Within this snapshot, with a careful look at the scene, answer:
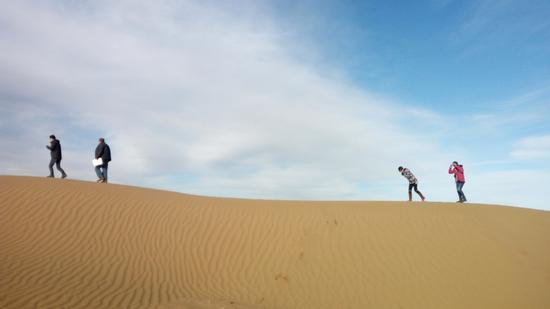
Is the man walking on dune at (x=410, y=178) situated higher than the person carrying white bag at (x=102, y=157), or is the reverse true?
the person carrying white bag at (x=102, y=157)

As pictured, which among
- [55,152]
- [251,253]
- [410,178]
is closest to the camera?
[251,253]

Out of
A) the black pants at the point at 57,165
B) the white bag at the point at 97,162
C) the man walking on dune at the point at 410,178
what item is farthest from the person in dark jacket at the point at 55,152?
the man walking on dune at the point at 410,178

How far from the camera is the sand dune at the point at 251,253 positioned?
28.1 feet

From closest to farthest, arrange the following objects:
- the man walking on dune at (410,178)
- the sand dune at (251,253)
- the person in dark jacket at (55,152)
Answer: the sand dune at (251,253)
the person in dark jacket at (55,152)
the man walking on dune at (410,178)

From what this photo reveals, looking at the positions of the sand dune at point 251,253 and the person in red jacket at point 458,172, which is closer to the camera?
the sand dune at point 251,253

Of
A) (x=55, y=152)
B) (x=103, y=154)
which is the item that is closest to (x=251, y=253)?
(x=103, y=154)

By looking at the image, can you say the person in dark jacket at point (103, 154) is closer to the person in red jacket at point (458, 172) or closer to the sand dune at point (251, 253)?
the sand dune at point (251, 253)

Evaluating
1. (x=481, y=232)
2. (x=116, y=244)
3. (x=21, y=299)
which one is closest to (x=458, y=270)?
(x=481, y=232)

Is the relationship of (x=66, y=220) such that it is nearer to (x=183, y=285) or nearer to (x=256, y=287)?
(x=183, y=285)

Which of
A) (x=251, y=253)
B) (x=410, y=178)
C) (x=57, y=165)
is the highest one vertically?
(x=57, y=165)

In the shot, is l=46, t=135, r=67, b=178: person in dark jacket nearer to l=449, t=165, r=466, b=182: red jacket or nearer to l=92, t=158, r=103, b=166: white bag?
l=92, t=158, r=103, b=166: white bag

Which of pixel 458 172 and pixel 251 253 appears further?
pixel 458 172

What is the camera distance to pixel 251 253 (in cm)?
1140

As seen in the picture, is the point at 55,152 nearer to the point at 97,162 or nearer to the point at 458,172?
the point at 97,162
